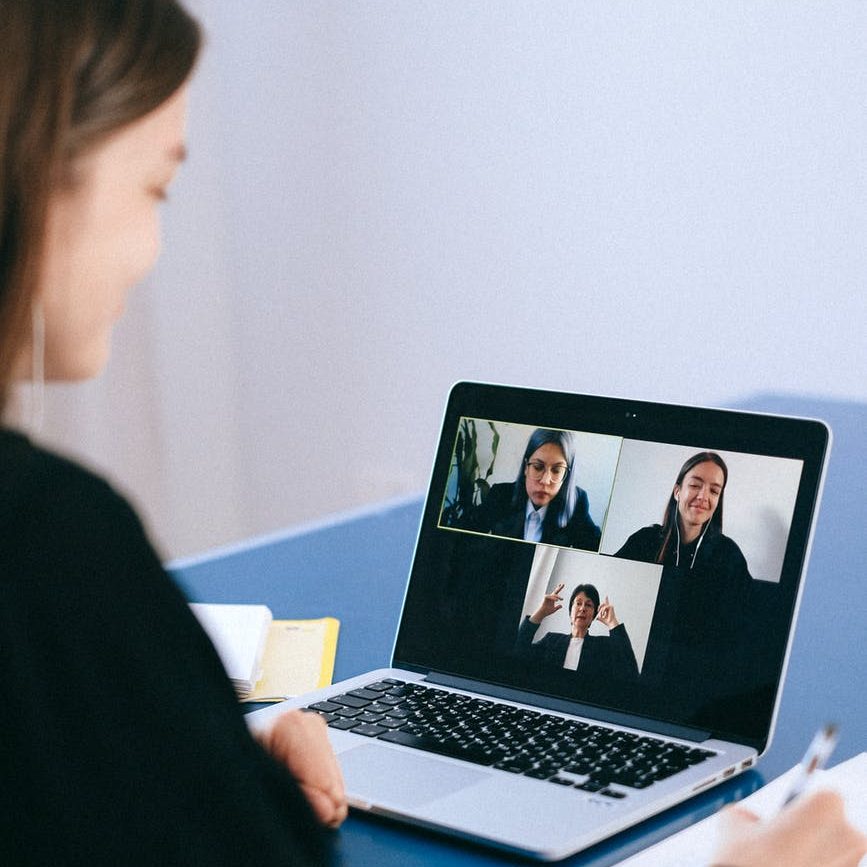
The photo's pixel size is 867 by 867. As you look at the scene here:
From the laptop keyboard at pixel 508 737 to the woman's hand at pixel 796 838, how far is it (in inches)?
5.7

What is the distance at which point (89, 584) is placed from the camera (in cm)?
54

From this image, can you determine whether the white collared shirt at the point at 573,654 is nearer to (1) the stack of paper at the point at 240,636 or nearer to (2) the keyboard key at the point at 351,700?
(2) the keyboard key at the point at 351,700

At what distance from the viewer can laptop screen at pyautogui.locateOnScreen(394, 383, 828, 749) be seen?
0.91 m

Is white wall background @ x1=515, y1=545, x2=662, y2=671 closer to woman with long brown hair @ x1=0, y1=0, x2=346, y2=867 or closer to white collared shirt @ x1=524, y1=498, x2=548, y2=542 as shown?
white collared shirt @ x1=524, y1=498, x2=548, y2=542

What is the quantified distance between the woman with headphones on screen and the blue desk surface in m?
0.21

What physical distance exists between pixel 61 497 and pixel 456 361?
253 cm

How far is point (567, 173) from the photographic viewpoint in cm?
283

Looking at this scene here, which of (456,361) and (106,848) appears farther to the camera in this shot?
(456,361)

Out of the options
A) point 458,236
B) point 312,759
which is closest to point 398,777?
point 312,759

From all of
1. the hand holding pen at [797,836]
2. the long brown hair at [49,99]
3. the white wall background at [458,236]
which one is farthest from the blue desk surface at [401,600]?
the white wall background at [458,236]

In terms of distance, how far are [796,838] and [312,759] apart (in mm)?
291

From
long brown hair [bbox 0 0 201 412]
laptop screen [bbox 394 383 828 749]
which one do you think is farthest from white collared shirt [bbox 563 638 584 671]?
long brown hair [bbox 0 0 201 412]

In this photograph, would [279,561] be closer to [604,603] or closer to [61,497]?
[604,603]

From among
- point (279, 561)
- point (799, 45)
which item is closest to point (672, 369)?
point (799, 45)
